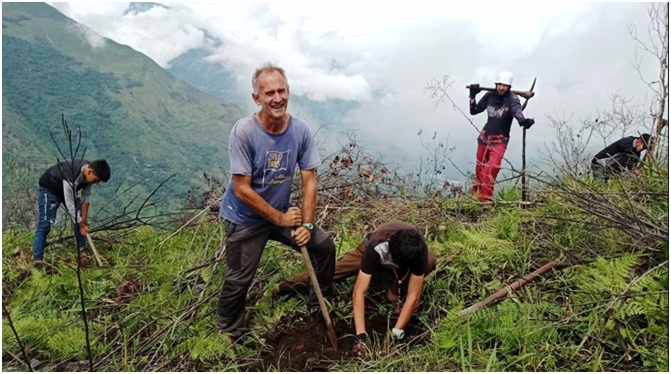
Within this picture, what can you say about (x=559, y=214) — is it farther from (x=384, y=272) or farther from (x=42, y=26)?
(x=42, y=26)

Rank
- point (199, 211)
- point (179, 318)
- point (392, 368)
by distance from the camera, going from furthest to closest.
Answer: point (199, 211) < point (179, 318) < point (392, 368)

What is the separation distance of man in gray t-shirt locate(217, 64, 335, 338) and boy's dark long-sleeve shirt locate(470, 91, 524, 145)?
2.83 metres

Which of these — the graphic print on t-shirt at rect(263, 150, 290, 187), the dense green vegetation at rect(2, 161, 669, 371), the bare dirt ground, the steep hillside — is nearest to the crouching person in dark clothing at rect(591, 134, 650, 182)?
the dense green vegetation at rect(2, 161, 669, 371)

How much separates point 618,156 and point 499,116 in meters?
1.22

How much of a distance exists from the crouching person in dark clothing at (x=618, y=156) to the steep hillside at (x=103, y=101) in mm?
49372

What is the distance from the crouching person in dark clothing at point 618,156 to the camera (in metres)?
4.64

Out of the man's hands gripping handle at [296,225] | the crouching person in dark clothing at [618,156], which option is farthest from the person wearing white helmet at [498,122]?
the man's hands gripping handle at [296,225]

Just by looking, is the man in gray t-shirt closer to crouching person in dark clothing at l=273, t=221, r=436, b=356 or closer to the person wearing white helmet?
crouching person in dark clothing at l=273, t=221, r=436, b=356

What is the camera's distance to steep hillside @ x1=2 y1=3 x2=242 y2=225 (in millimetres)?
73188

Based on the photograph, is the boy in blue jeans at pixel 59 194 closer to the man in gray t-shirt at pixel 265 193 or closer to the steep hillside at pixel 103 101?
the man in gray t-shirt at pixel 265 193

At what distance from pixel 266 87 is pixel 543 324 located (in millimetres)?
2042

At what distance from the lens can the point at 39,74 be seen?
322ft

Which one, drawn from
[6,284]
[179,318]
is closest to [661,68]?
[179,318]

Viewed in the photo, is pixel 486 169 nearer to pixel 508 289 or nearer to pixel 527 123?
pixel 527 123
